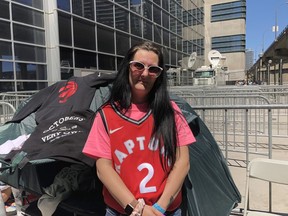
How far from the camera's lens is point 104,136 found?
1.79 meters

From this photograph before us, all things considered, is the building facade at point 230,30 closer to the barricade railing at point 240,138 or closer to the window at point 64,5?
the window at point 64,5

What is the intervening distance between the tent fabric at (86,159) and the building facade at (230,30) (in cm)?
5781

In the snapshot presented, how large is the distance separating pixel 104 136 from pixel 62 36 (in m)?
11.5

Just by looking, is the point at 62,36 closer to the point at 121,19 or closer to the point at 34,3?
the point at 34,3

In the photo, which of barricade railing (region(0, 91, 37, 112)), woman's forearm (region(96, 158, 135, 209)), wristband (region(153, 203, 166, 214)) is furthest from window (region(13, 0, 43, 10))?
wristband (region(153, 203, 166, 214))

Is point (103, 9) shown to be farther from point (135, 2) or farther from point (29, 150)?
point (29, 150)

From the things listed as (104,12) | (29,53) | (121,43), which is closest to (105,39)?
(104,12)

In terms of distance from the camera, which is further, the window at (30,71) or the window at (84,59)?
the window at (84,59)

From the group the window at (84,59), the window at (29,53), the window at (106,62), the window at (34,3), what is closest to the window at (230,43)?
the window at (106,62)

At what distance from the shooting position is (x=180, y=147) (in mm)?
1895

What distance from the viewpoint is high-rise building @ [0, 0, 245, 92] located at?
10.7 meters

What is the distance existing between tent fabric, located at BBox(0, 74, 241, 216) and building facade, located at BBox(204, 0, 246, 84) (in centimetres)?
5781

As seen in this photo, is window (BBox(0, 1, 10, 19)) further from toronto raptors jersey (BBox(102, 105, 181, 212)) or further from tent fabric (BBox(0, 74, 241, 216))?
toronto raptors jersey (BBox(102, 105, 181, 212))

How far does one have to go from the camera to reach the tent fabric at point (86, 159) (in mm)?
2422
